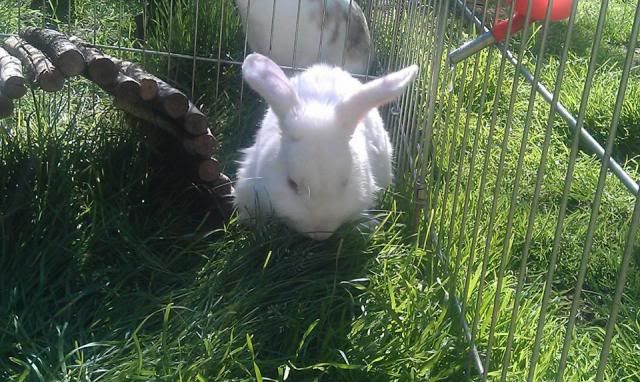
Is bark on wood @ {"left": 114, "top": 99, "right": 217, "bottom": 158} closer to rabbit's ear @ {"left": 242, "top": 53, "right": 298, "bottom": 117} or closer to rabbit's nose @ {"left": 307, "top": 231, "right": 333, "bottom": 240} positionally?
rabbit's ear @ {"left": 242, "top": 53, "right": 298, "bottom": 117}

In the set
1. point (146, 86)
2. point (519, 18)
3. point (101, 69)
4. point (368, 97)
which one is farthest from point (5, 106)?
point (519, 18)

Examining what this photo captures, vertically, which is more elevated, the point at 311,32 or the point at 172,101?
the point at 311,32

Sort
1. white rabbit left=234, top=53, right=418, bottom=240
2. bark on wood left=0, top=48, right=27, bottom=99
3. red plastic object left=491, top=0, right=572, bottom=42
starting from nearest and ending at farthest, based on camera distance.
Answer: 1. red plastic object left=491, top=0, right=572, bottom=42
2. bark on wood left=0, top=48, right=27, bottom=99
3. white rabbit left=234, top=53, right=418, bottom=240

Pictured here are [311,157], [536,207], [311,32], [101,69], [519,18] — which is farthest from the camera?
[311,32]

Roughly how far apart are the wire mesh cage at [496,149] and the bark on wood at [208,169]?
0.48 meters

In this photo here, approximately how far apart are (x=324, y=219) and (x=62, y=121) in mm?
1315

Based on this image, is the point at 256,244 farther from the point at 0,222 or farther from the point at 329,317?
the point at 0,222

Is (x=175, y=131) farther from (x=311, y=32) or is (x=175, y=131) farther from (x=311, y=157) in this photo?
(x=311, y=32)

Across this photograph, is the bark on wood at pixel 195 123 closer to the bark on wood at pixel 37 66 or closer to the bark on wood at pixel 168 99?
the bark on wood at pixel 168 99

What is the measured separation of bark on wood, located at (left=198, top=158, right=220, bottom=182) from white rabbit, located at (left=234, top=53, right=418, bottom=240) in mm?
102

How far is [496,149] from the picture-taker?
3.78 metres

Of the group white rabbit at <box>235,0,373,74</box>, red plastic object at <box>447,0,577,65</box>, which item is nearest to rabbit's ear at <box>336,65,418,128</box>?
red plastic object at <box>447,0,577,65</box>

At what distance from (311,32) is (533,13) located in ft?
7.48

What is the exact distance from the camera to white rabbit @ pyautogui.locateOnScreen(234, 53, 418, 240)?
263cm
